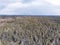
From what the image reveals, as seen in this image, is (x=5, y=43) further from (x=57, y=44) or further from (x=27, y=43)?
(x=57, y=44)

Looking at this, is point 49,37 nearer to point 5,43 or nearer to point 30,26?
point 30,26

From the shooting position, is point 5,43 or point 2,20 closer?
point 5,43

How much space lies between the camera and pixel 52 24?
1775cm

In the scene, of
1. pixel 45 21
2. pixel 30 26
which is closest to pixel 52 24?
pixel 45 21

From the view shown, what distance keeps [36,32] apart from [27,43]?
3.67ft

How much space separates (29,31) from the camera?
673 inches

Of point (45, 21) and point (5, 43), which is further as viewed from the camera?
point (45, 21)

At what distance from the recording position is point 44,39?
56.6 feet

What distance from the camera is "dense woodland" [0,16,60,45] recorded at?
16766 mm

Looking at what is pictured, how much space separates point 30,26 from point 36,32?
0.69m

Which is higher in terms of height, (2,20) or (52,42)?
(2,20)

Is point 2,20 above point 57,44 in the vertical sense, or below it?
above

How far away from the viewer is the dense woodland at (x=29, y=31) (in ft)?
55.0

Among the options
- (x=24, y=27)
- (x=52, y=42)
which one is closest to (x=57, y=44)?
(x=52, y=42)
